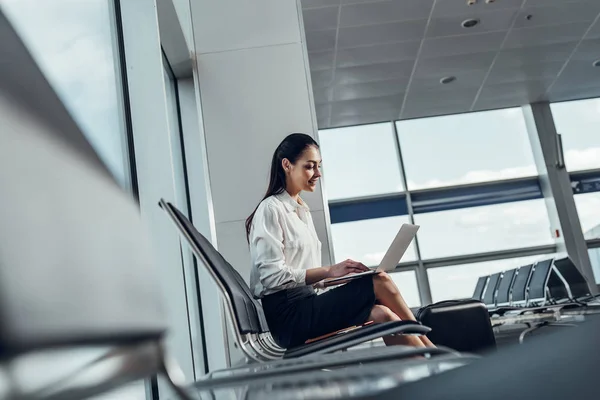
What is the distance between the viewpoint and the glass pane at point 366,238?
859 cm

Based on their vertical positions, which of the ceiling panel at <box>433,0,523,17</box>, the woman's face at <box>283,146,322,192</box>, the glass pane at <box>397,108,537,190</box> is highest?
the ceiling panel at <box>433,0,523,17</box>

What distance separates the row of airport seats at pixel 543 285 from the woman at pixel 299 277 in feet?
9.63

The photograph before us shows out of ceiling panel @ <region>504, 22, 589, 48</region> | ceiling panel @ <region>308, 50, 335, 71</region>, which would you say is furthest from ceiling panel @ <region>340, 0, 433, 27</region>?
ceiling panel @ <region>504, 22, 589, 48</region>

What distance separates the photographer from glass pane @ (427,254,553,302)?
340 inches

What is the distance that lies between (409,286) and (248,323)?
7.16 metres

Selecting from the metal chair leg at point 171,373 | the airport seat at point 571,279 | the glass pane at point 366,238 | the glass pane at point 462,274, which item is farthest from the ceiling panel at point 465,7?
the metal chair leg at point 171,373

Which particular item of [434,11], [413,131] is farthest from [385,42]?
[413,131]

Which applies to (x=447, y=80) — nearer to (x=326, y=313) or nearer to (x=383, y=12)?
(x=383, y=12)

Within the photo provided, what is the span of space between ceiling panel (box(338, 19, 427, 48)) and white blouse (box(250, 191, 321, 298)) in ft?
13.5

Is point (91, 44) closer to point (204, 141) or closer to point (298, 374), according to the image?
point (204, 141)

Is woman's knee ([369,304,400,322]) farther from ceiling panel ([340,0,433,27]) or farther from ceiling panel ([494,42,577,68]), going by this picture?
ceiling panel ([494,42,577,68])

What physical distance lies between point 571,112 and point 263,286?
317 inches

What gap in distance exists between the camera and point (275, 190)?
2734 mm

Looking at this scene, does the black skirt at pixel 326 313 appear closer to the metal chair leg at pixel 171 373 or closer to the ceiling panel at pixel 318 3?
the metal chair leg at pixel 171 373
